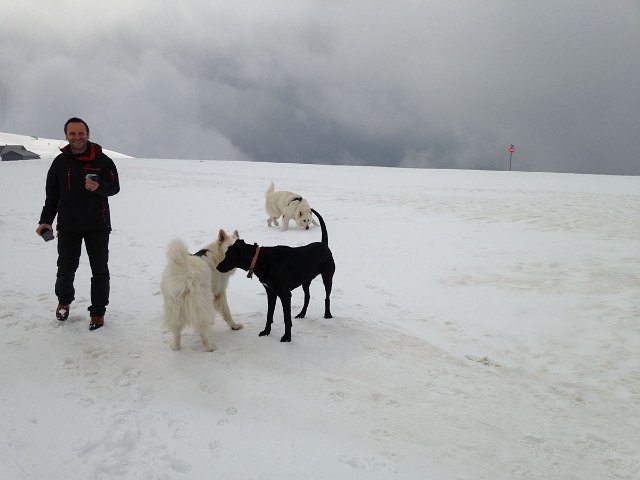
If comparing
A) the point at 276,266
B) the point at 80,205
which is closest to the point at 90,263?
the point at 80,205

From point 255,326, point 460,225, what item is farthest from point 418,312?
point 460,225

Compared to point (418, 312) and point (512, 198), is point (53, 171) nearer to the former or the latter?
point (418, 312)

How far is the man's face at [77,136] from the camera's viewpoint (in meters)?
4.11

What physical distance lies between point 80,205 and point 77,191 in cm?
15

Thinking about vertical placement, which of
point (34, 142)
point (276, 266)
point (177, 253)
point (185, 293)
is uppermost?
point (34, 142)

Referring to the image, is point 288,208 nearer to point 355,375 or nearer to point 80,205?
point 80,205

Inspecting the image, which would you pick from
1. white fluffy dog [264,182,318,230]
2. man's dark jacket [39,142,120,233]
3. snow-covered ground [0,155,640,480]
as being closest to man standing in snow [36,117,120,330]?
man's dark jacket [39,142,120,233]

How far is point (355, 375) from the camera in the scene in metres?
3.88

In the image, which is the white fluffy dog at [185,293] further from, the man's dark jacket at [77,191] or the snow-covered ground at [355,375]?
the man's dark jacket at [77,191]

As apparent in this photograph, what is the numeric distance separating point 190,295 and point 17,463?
5.94 feet

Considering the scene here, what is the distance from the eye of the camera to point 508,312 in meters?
5.63

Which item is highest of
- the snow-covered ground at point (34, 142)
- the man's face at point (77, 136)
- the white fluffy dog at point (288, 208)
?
the snow-covered ground at point (34, 142)

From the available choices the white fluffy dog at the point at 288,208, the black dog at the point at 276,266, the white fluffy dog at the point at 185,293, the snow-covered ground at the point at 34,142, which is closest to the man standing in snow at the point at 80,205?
the white fluffy dog at the point at 185,293

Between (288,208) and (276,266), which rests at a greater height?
(288,208)
